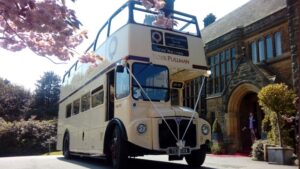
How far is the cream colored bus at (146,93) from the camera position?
9242 millimetres

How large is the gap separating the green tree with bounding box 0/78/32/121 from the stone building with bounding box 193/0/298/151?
1266 inches

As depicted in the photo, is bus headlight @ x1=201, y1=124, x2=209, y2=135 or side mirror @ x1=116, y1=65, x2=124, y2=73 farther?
bus headlight @ x1=201, y1=124, x2=209, y2=135

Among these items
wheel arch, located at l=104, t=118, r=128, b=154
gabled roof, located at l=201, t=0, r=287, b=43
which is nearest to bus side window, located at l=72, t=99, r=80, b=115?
wheel arch, located at l=104, t=118, r=128, b=154

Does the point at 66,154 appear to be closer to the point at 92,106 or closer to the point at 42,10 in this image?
the point at 92,106

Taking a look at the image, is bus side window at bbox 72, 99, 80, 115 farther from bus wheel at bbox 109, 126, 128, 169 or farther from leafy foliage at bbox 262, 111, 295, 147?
leafy foliage at bbox 262, 111, 295, 147

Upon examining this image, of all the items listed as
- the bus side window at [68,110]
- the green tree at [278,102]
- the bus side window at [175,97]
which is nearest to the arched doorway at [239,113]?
the green tree at [278,102]

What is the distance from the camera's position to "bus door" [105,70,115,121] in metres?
10.9

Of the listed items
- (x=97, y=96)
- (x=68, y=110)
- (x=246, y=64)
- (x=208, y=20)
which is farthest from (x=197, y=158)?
(x=208, y=20)

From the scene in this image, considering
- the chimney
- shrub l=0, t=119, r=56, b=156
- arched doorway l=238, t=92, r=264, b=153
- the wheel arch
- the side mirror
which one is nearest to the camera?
the wheel arch

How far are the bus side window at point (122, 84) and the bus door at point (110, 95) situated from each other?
1.75 feet

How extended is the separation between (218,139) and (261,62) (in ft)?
16.9

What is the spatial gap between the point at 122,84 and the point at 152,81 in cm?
83

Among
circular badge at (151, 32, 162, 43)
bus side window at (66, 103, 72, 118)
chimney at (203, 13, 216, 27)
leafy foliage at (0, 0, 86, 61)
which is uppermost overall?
chimney at (203, 13, 216, 27)

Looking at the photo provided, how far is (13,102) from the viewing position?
5053 cm
